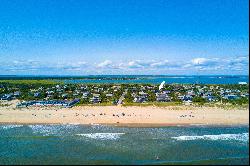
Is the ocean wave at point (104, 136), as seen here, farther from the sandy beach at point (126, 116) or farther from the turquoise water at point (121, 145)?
the sandy beach at point (126, 116)

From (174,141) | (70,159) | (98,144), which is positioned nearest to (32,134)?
(98,144)

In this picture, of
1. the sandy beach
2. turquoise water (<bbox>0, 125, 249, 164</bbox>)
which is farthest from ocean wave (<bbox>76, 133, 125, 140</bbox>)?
the sandy beach

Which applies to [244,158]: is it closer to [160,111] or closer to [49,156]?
[49,156]

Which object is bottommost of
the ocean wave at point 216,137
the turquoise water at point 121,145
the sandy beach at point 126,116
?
the turquoise water at point 121,145

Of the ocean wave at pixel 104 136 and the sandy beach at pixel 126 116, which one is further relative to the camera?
the sandy beach at pixel 126 116

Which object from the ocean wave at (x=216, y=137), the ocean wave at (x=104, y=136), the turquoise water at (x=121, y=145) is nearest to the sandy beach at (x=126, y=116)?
the turquoise water at (x=121, y=145)

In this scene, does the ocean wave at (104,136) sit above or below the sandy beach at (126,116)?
below
